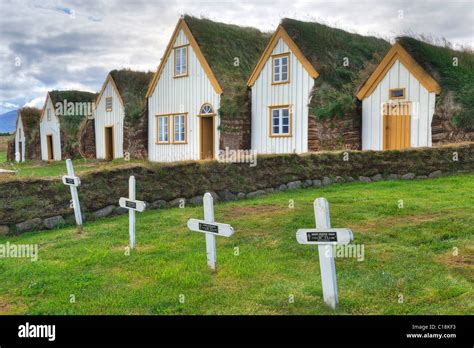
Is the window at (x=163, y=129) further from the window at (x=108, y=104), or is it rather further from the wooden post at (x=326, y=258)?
the wooden post at (x=326, y=258)

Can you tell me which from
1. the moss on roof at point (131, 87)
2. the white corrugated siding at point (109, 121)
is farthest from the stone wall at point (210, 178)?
the white corrugated siding at point (109, 121)

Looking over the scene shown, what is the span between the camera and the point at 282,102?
25.7 metres

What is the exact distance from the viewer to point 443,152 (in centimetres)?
1850

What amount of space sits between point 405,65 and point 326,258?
1816cm

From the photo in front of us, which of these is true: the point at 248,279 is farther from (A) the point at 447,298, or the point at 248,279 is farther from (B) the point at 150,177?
(B) the point at 150,177

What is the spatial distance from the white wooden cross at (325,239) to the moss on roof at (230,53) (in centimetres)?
2095

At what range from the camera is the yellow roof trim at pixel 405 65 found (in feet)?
70.3

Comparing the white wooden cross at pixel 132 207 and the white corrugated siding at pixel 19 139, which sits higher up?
the white corrugated siding at pixel 19 139

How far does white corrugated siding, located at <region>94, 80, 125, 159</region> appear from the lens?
114 ft

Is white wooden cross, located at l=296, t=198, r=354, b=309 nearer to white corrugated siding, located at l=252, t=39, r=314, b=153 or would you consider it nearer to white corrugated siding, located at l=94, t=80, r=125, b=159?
white corrugated siding, located at l=252, t=39, r=314, b=153

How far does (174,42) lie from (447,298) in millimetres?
26067

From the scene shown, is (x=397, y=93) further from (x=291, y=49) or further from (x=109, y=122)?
(x=109, y=122)

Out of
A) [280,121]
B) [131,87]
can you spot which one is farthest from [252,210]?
[131,87]

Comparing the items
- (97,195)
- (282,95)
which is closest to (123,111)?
(282,95)
